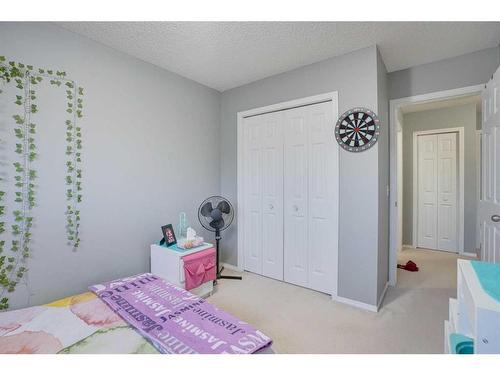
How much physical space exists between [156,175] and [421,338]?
275 cm

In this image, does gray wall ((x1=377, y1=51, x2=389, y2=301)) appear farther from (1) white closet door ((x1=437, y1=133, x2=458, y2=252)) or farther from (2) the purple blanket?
(1) white closet door ((x1=437, y1=133, x2=458, y2=252))

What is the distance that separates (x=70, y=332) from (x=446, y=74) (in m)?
3.72

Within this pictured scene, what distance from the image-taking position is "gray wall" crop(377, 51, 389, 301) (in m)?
2.20

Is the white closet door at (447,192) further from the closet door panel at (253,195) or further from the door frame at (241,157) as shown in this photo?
the closet door panel at (253,195)

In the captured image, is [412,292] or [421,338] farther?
[412,292]

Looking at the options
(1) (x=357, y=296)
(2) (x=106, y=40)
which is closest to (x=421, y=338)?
(1) (x=357, y=296)

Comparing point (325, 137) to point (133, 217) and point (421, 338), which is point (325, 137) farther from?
point (133, 217)

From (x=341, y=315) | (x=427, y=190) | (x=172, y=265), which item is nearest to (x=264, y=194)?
(x=172, y=265)

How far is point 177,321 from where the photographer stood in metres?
1.25

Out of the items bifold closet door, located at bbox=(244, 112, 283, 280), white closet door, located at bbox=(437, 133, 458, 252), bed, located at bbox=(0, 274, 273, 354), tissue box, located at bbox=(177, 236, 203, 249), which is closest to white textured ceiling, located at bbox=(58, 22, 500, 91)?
bifold closet door, located at bbox=(244, 112, 283, 280)

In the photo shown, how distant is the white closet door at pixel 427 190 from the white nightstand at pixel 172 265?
398cm

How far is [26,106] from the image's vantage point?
5.47ft

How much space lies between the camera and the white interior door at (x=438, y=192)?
154 inches

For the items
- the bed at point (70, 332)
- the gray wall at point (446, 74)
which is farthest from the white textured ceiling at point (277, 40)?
the bed at point (70, 332)
